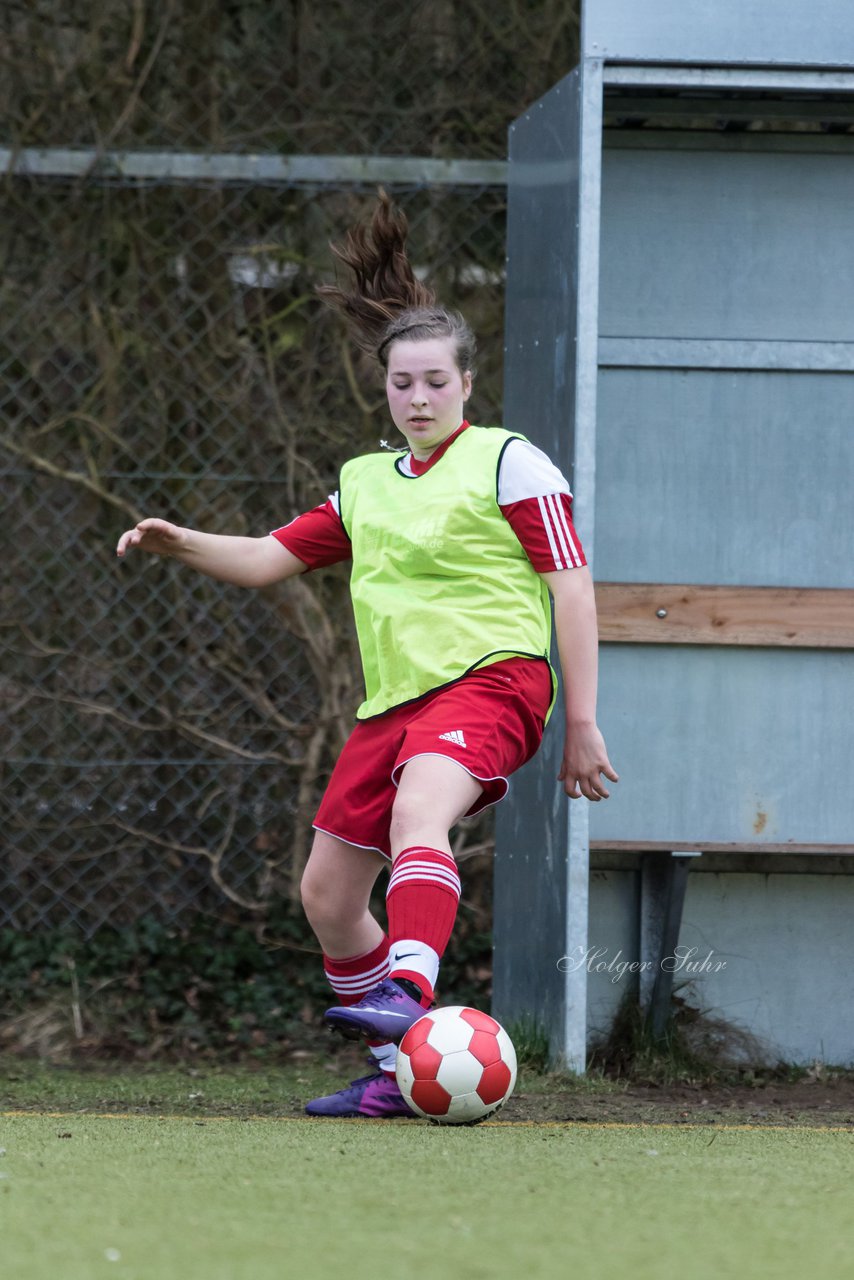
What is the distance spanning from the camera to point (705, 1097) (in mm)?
4465

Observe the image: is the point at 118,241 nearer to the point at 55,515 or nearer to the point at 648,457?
the point at 55,515

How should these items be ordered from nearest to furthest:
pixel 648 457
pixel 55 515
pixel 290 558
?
pixel 290 558
pixel 648 457
pixel 55 515

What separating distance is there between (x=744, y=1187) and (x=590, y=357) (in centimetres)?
234

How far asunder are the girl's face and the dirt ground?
1448 mm

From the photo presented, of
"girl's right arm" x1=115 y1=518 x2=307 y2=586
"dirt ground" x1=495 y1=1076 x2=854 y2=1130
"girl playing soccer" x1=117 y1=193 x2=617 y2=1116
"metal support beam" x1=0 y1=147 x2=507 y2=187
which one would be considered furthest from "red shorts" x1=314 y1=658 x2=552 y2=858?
"metal support beam" x1=0 y1=147 x2=507 y2=187

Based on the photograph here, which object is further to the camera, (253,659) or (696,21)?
(253,659)

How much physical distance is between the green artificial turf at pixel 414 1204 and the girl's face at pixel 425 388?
141 centimetres

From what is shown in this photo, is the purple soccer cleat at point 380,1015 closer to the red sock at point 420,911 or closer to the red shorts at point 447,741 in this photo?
the red sock at point 420,911

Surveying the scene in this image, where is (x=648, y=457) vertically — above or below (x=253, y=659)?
above

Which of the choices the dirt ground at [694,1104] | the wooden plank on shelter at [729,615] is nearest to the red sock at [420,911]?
the dirt ground at [694,1104]

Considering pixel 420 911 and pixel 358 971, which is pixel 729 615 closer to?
pixel 358 971

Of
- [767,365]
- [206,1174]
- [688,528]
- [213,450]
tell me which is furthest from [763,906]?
[206,1174]

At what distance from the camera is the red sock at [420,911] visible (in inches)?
128

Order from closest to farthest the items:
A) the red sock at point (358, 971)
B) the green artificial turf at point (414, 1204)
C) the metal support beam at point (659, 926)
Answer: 1. the green artificial turf at point (414, 1204)
2. the red sock at point (358, 971)
3. the metal support beam at point (659, 926)
